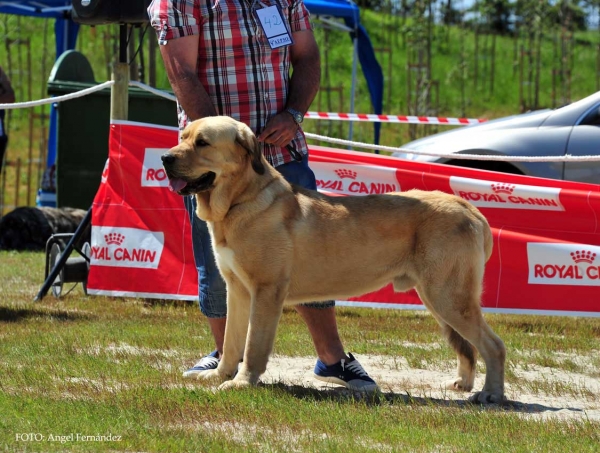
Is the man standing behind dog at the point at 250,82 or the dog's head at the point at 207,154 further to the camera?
the man standing behind dog at the point at 250,82

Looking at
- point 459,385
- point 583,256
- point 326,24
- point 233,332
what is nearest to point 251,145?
point 233,332

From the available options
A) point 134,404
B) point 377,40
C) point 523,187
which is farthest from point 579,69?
point 134,404

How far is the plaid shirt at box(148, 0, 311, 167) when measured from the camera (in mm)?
4793

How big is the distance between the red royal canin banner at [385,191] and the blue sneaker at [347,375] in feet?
6.76

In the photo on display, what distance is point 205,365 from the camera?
5168mm

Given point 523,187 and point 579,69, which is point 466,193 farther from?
point 579,69

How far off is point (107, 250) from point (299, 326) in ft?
5.75

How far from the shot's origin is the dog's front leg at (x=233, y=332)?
4.82 meters

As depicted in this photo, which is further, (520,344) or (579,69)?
(579,69)

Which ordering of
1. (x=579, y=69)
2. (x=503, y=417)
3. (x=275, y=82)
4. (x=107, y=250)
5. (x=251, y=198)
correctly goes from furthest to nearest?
(x=579, y=69)
(x=107, y=250)
(x=275, y=82)
(x=251, y=198)
(x=503, y=417)

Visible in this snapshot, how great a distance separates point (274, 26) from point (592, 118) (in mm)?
4376

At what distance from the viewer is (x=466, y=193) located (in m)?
7.12

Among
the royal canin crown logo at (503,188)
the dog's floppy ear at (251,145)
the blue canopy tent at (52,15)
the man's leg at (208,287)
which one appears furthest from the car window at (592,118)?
the blue canopy tent at (52,15)

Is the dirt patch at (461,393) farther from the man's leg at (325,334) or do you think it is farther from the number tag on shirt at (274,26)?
the number tag on shirt at (274,26)
